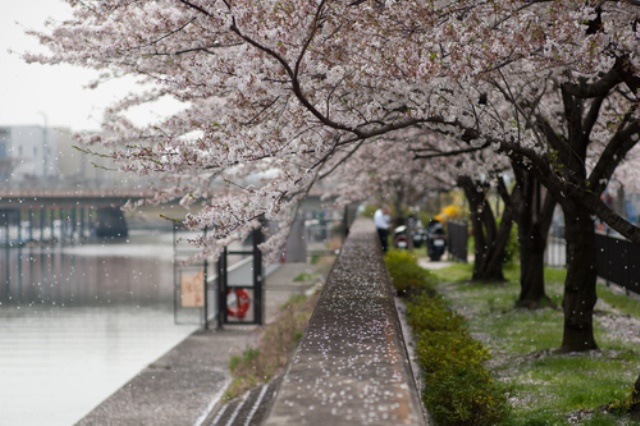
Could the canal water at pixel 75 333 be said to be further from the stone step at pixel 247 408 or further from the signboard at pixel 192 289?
the stone step at pixel 247 408

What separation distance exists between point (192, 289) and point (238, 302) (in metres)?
2.16

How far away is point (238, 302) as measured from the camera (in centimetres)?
2531

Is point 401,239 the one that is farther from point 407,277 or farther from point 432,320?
point 432,320

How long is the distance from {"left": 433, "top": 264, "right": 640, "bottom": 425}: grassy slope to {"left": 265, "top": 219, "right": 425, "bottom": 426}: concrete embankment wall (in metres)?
1.73

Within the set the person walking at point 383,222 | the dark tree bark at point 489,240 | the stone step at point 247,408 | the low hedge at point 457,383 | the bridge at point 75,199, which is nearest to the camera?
the low hedge at point 457,383

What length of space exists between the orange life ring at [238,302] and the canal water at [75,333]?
322cm

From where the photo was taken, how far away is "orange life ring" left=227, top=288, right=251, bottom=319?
25.1 metres

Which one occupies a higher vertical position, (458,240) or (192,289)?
(458,240)

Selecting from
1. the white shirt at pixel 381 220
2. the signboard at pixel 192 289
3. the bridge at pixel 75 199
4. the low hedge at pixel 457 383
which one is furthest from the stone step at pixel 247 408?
the bridge at pixel 75 199

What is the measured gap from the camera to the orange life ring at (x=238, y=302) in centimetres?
2506

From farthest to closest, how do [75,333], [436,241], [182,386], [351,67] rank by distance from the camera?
[75,333] < [436,241] < [182,386] < [351,67]

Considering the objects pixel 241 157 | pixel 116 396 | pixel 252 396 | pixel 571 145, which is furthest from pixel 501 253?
pixel 241 157

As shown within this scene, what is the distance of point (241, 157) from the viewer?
6.73m

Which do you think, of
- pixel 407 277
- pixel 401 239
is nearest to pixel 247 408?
pixel 407 277
